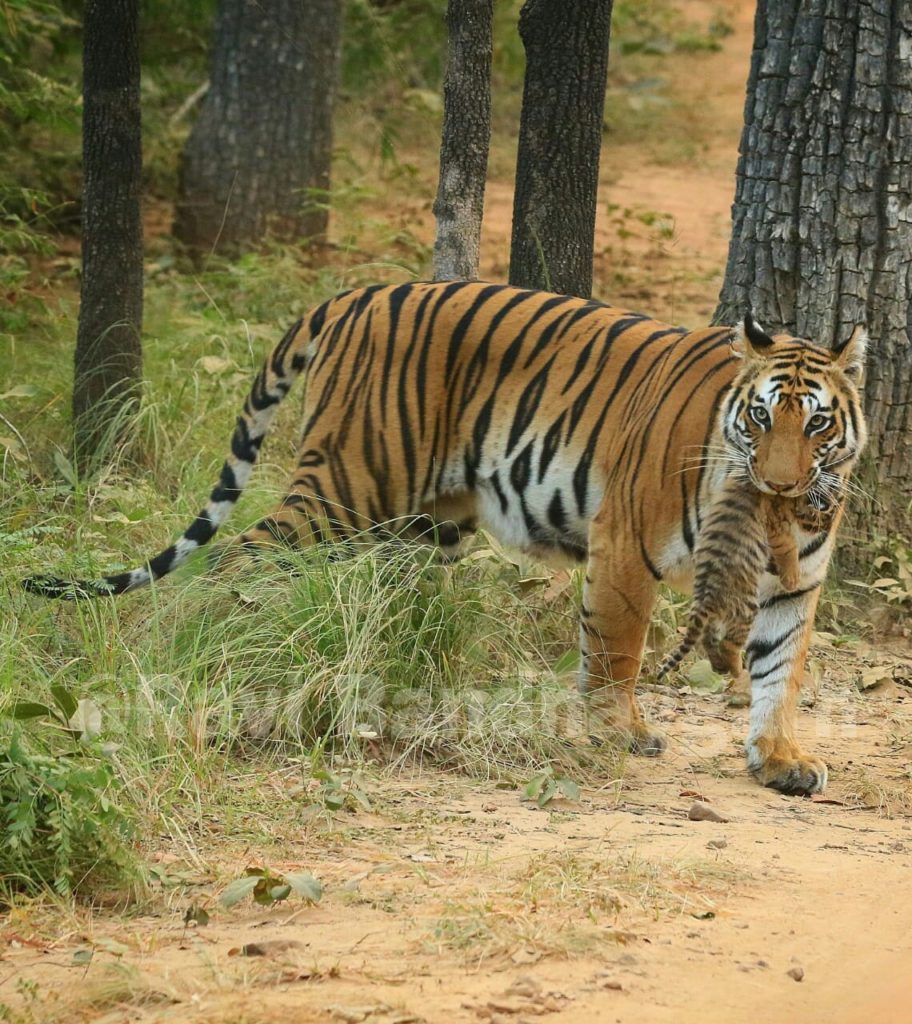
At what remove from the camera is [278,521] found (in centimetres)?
559

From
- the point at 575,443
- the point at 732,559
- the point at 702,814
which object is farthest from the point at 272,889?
the point at 575,443

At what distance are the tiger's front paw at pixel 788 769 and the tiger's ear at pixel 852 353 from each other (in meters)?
1.19

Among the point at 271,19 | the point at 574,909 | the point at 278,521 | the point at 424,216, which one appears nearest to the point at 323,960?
the point at 574,909

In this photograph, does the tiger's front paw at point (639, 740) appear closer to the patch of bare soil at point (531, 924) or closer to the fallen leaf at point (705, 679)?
the patch of bare soil at point (531, 924)

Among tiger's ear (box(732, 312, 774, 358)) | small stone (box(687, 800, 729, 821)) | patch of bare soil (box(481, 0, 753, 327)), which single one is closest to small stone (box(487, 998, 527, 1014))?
small stone (box(687, 800, 729, 821))

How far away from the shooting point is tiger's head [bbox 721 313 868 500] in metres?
4.65

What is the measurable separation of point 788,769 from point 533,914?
60.0 inches

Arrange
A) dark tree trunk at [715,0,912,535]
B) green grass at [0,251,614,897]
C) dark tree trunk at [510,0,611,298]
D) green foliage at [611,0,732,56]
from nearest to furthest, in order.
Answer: green grass at [0,251,614,897]
dark tree trunk at [715,0,912,535]
dark tree trunk at [510,0,611,298]
green foliage at [611,0,732,56]

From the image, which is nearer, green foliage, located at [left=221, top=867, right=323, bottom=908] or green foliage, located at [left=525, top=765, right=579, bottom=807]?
green foliage, located at [left=221, top=867, right=323, bottom=908]

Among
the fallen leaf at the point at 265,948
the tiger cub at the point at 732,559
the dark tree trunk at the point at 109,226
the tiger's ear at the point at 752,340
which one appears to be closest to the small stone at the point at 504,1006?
the fallen leaf at the point at 265,948

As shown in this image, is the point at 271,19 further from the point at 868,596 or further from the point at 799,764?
the point at 799,764

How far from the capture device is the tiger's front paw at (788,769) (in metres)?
4.91

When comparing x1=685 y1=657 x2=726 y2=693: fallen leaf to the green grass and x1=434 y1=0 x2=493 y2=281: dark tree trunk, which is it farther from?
x1=434 y1=0 x2=493 y2=281: dark tree trunk

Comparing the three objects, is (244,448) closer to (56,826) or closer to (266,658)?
(266,658)
